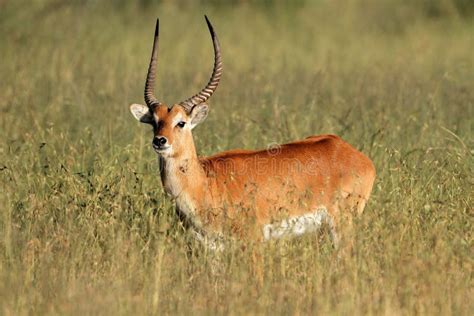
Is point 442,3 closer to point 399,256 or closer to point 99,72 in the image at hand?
point 99,72

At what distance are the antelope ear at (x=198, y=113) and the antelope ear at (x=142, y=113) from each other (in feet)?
1.00

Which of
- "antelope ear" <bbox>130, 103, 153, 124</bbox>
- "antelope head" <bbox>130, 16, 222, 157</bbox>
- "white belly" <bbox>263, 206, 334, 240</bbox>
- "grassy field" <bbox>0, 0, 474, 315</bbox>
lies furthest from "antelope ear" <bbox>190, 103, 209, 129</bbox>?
"white belly" <bbox>263, 206, 334, 240</bbox>

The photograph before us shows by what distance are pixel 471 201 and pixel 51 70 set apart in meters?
7.00

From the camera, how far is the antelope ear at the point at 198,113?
737 cm

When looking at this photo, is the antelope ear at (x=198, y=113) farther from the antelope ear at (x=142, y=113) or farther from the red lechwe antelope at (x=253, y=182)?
the antelope ear at (x=142, y=113)

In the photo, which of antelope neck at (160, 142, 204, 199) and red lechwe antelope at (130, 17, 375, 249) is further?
antelope neck at (160, 142, 204, 199)

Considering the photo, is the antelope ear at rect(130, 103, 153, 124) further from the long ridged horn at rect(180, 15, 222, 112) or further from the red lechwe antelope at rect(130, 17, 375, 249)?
the long ridged horn at rect(180, 15, 222, 112)

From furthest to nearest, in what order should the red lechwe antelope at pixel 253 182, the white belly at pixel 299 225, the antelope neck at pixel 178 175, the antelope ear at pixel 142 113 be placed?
the antelope ear at pixel 142 113 < the antelope neck at pixel 178 175 < the red lechwe antelope at pixel 253 182 < the white belly at pixel 299 225

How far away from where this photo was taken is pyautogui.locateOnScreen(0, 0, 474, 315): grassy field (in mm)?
5941

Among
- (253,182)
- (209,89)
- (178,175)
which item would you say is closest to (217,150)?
(209,89)

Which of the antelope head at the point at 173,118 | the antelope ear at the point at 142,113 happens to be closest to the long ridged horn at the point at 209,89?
the antelope head at the point at 173,118

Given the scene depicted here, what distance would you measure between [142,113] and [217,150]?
1904mm

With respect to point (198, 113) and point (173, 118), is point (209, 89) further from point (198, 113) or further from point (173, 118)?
point (173, 118)

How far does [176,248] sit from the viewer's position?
634cm
